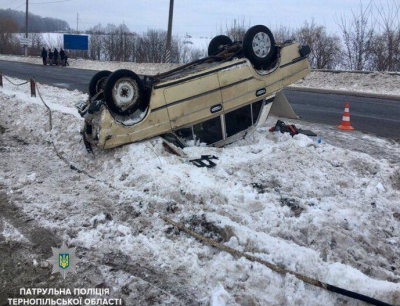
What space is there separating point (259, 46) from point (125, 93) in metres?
2.35

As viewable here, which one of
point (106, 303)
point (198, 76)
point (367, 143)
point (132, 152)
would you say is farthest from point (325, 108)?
point (106, 303)

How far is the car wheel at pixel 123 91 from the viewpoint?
5.24 m

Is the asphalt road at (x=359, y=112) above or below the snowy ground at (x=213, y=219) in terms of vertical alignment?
above

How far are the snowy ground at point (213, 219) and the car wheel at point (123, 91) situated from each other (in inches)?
22.5

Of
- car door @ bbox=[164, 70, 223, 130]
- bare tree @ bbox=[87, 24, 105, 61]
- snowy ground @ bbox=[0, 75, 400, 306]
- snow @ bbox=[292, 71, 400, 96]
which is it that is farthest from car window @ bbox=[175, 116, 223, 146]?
bare tree @ bbox=[87, 24, 105, 61]

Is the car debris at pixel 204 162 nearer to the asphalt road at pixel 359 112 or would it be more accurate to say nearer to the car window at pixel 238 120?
the car window at pixel 238 120

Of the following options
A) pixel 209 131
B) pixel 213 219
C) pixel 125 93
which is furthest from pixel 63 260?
pixel 209 131

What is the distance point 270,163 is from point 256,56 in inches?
75.6

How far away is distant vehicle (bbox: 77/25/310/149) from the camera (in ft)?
17.4

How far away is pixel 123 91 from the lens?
17.5 ft

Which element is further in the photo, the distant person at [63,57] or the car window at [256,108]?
the distant person at [63,57]

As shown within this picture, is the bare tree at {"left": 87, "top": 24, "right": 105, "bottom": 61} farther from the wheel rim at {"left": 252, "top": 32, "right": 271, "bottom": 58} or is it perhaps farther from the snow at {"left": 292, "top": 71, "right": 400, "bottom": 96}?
the wheel rim at {"left": 252, "top": 32, "right": 271, "bottom": 58}

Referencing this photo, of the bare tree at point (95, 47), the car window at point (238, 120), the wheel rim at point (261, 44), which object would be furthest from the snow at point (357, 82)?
the bare tree at point (95, 47)

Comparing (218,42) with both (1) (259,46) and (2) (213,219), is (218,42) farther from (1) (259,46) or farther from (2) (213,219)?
(2) (213,219)
